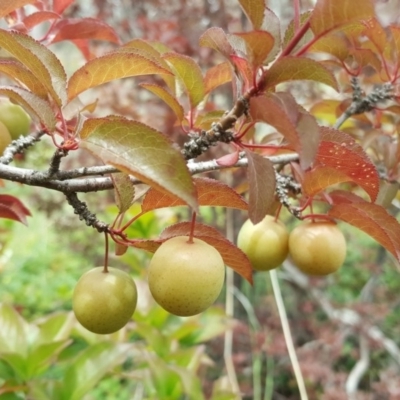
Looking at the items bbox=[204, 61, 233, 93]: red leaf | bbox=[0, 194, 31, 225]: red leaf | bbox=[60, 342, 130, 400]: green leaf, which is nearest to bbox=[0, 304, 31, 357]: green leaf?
bbox=[60, 342, 130, 400]: green leaf

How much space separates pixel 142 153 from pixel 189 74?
1.02 ft

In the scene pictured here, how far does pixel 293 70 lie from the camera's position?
521 mm

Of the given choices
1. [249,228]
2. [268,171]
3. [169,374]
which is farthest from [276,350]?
[268,171]

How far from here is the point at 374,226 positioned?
68 centimetres

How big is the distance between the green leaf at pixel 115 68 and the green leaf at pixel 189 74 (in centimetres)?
9

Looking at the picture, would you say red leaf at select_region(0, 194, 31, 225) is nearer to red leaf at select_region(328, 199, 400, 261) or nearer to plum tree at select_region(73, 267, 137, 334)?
plum tree at select_region(73, 267, 137, 334)

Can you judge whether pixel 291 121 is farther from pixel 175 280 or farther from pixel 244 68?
→ pixel 175 280

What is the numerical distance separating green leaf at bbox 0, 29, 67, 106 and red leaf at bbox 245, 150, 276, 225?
26 centimetres

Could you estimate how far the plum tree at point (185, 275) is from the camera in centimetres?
59

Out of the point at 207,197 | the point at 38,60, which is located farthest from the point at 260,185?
the point at 38,60

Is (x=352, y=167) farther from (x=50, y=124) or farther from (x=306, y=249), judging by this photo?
(x=50, y=124)

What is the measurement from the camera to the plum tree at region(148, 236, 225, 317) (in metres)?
0.59

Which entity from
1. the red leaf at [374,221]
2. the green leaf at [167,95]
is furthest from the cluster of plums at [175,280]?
the green leaf at [167,95]

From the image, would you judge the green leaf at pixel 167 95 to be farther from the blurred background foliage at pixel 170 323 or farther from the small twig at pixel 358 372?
the small twig at pixel 358 372
